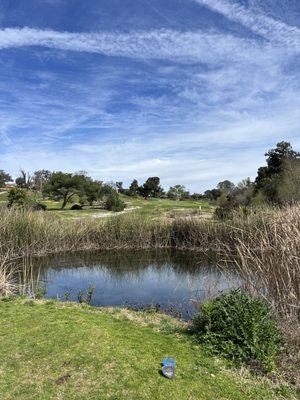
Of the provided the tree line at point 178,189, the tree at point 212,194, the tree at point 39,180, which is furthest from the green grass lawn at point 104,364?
the tree at point 212,194

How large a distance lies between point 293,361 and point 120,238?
15388 mm

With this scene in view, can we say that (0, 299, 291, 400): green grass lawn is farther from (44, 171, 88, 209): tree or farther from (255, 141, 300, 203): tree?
(44, 171, 88, 209): tree

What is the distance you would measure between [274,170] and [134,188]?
29.9 m

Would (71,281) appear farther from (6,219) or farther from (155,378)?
(155,378)

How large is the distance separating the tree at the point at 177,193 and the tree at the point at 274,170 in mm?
30425

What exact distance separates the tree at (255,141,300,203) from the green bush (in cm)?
2247

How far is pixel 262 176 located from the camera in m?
34.8

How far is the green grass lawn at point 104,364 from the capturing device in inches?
142

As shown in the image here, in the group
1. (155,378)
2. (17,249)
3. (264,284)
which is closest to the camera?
(155,378)

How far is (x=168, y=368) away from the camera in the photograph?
155 inches

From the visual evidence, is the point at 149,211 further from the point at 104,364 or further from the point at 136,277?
the point at 104,364

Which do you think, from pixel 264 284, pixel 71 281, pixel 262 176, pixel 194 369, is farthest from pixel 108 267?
pixel 262 176

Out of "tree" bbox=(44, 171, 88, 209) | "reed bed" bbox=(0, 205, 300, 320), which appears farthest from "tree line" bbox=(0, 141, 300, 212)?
"reed bed" bbox=(0, 205, 300, 320)

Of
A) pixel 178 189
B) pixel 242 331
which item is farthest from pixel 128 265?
pixel 178 189
